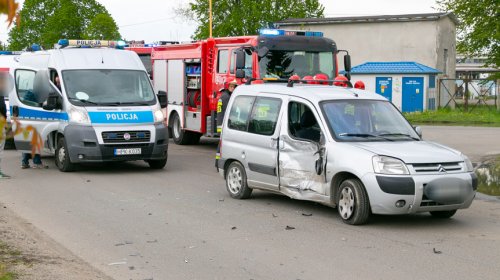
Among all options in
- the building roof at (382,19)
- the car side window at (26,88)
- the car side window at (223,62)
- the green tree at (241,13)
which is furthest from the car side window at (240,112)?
the green tree at (241,13)

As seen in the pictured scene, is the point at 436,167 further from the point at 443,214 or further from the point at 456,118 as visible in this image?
the point at 456,118

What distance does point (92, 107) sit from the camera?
15.1 metres

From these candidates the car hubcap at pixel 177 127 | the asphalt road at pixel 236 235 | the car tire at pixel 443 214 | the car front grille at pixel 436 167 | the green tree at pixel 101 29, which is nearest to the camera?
the asphalt road at pixel 236 235

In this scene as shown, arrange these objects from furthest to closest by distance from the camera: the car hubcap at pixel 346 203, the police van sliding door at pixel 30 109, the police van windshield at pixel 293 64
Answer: the police van windshield at pixel 293 64, the police van sliding door at pixel 30 109, the car hubcap at pixel 346 203

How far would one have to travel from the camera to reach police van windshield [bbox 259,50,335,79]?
58.5 ft

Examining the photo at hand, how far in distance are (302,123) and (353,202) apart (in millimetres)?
1712

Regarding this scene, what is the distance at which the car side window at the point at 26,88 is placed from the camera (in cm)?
1644

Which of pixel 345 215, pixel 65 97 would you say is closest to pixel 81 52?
pixel 65 97

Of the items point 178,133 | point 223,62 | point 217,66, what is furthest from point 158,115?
point 178,133

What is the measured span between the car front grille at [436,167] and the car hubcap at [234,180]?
348 centimetres

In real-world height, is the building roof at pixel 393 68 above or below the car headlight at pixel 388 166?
above

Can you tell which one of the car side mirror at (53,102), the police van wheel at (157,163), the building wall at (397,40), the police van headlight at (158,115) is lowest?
the police van wheel at (157,163)

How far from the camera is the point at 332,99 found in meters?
10.5

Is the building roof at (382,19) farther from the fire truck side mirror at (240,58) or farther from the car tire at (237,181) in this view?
the car tire at (237,181)
